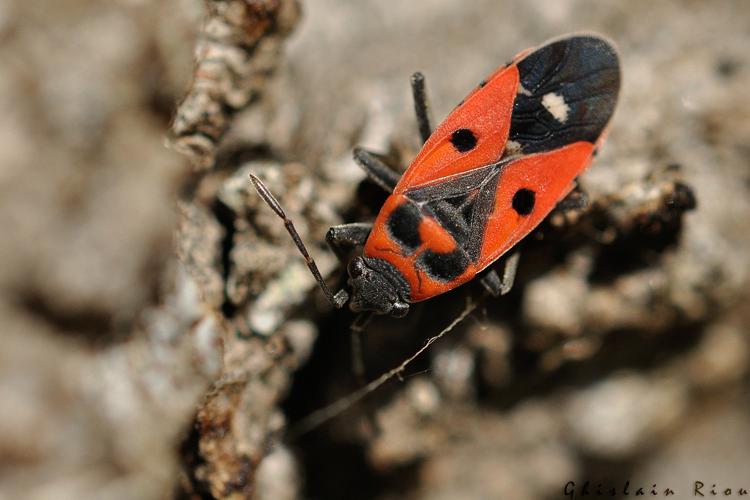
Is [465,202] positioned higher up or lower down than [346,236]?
lower down

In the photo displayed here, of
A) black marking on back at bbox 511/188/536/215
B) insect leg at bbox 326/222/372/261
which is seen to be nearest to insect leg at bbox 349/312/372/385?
insect leg at bbox 326/222/372/261

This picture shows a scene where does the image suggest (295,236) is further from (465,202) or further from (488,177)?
(488,177)

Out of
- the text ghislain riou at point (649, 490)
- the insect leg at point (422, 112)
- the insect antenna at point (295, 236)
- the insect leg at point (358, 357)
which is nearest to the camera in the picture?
the insect antenna at point (295, 236)

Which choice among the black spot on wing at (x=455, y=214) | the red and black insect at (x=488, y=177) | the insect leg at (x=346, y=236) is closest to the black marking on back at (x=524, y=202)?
the red and black insect at (x=488, y=177)

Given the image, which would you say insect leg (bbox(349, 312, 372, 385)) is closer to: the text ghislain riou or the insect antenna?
the insect antenna

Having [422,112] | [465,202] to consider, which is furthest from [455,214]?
[422,112]

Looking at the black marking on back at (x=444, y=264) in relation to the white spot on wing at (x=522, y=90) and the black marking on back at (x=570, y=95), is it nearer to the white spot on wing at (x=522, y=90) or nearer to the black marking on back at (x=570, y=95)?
the black marking on back at (x=570, y=95)
